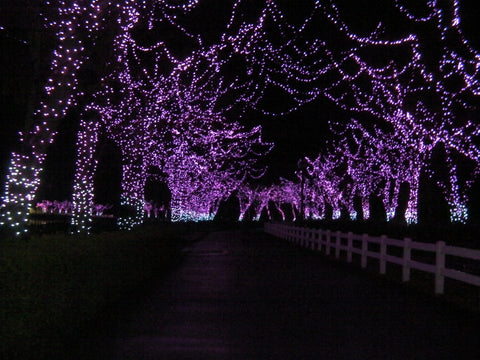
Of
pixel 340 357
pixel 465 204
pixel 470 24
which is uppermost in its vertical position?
pixel 470 24

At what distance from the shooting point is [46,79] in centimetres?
1473

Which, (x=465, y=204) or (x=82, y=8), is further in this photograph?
(x=465, y=204)

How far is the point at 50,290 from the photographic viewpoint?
8.03m

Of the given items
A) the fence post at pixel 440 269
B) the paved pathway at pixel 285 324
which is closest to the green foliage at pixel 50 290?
the paved pathway at pixel 285 324

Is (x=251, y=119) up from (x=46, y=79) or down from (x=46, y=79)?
up

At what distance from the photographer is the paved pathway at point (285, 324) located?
830 cm

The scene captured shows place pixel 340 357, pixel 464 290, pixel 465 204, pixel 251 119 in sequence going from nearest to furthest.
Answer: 1. pixel 340 357
2. pixel 464 290
3. pixel 465 204
4. pixel 251 119

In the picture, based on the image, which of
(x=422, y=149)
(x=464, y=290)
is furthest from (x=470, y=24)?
(x=464, y=290)

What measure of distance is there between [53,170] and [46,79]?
3373cm

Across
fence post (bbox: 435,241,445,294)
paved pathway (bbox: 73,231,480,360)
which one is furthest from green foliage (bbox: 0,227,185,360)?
fence post (bbox: 435,241,445,294)

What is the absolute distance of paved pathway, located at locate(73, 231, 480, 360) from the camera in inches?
327

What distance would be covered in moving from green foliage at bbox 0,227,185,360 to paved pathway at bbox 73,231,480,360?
442 millimetres

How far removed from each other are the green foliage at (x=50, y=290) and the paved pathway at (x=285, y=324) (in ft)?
1.45

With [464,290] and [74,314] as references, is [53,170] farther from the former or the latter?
[74,314]
